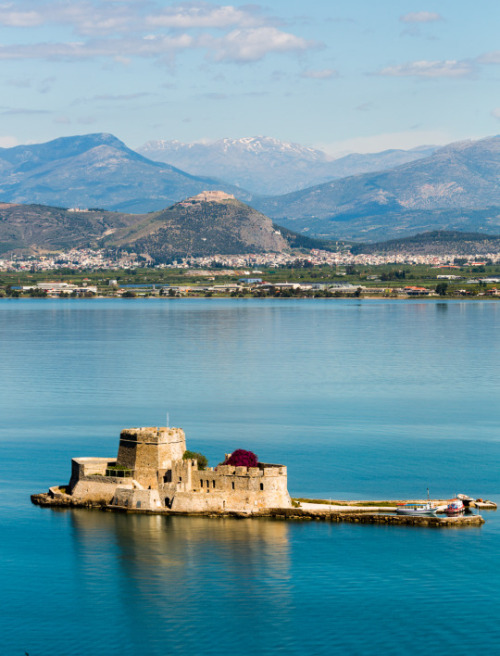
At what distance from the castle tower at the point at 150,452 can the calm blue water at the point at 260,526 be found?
4.34ft

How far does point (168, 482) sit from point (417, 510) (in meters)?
6.87

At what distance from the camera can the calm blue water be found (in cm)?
2391

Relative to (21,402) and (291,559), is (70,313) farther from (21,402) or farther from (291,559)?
(291,559)

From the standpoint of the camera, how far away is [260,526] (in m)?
29.1

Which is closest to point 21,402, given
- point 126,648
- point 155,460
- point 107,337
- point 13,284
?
point 155,460

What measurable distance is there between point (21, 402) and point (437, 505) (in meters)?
26.7

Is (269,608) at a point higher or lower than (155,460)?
lower

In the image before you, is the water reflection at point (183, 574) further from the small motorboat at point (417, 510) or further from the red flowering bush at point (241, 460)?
the small motorboat at point (417, 510)

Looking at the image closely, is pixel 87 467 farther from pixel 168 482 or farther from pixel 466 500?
pixel 466 500

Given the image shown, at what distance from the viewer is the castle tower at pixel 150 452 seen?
3025cm

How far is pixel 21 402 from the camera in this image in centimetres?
5294

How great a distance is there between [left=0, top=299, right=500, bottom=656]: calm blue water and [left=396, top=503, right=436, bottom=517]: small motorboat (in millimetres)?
1000

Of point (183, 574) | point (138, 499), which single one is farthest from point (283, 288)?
point (183, 574)

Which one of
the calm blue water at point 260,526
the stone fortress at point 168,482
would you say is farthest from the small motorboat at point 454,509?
the stone fortress at point 168,482
